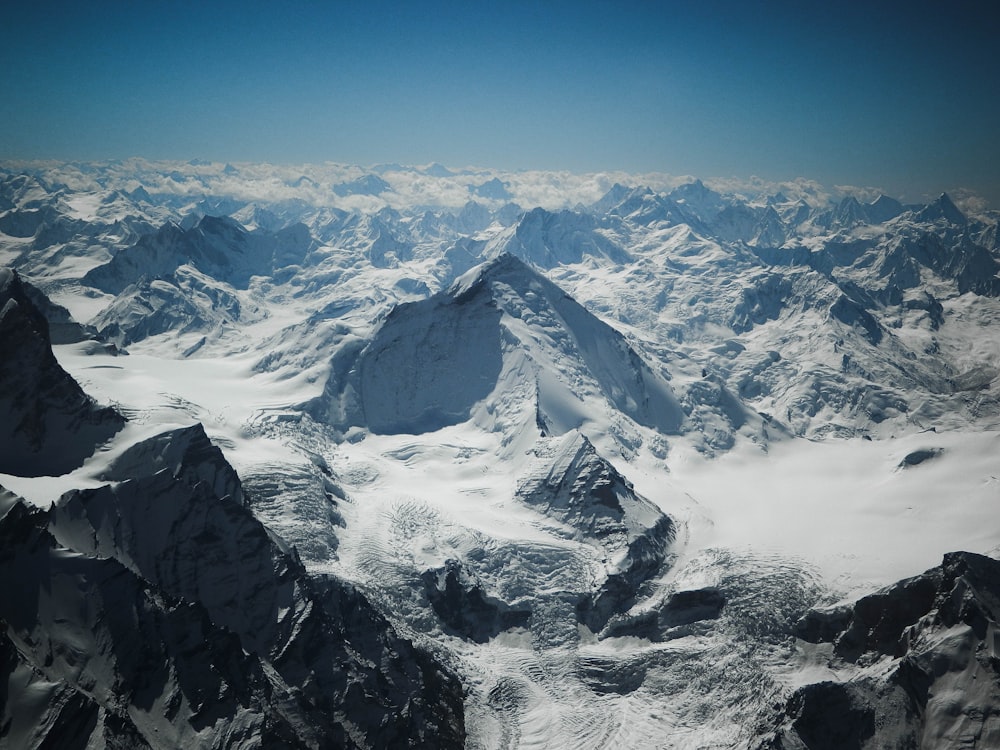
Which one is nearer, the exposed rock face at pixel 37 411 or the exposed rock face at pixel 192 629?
the exposed rock face at pixel 192 629

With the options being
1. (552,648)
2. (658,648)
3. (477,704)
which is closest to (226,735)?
(477,704)

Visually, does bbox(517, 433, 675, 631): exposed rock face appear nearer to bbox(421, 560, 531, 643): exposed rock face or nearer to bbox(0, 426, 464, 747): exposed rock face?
bbox(421, 560, 531, 643): exposed rock face

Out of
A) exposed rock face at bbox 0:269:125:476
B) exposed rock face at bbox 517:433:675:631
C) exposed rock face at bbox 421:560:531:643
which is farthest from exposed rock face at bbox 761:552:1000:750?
exposed rock face at bbox 0:269:125:476

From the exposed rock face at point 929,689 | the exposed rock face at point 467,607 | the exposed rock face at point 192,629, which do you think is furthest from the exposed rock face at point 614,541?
the exposed rock face at point 929,689

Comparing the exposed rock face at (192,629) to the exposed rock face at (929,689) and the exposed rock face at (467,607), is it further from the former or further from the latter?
the exposed rock face at (929,689)

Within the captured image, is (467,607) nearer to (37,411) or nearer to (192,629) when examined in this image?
(192,629)

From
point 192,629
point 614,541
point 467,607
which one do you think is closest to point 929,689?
point 614,541

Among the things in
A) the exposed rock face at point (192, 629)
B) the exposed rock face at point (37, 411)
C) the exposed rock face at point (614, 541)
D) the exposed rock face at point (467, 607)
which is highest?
the exposed rock face at point (37, 411)
